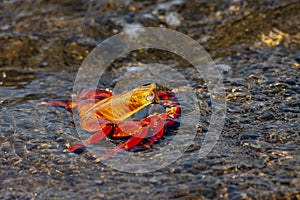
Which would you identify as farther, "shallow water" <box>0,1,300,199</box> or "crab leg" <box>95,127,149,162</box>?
"crab leg" <box>95,127,149,162</box>

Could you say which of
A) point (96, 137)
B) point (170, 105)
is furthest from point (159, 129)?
point (96, 137)

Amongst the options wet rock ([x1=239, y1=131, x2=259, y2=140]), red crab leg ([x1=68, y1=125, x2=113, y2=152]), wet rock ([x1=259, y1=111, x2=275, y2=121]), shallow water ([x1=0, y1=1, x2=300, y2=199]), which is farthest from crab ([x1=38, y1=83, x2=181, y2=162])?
wet rock ([x1=259, y1=111, x2=275, y2=121])

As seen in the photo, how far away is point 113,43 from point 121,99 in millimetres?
2201

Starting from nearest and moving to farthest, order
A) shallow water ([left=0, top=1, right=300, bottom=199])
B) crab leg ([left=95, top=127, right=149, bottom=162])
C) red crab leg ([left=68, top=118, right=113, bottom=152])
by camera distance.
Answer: shallow water ([left=0, top=1, right=300, bottom=199]) → crab leg ([left=95, top=127, right=149, bottom=162]) → red crab leg ([left=68, top=118, right=113, bottom=152])

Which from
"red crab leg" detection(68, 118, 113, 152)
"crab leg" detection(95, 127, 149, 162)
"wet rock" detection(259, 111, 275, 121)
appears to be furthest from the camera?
"wet rock" detection(259, 111, 275, 121)

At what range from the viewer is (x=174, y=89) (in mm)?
4703

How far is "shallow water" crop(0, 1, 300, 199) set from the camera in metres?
3.40

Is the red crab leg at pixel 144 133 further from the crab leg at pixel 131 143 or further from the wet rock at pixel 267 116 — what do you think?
the wet rock at pixel 267 116

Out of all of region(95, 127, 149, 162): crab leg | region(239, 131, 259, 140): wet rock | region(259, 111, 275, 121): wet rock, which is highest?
region(259, 111, 275, 121): wet rock

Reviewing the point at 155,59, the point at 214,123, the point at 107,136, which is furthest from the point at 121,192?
the point at 155,59

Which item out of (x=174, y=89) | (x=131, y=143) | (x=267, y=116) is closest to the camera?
(x=131, y=143)

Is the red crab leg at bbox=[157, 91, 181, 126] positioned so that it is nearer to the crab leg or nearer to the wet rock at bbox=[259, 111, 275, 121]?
the crab leg

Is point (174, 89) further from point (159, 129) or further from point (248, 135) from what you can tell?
point (248, 135)

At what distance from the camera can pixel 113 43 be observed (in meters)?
6.01
